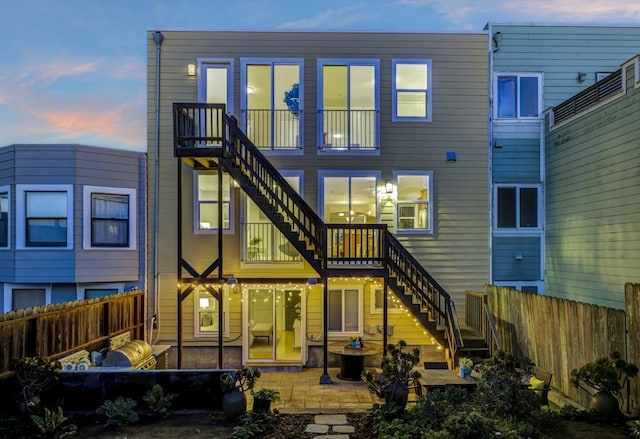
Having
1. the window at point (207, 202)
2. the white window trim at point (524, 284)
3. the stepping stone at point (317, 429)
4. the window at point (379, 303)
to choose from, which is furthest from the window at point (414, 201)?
the stepping stone at point (317, 429)

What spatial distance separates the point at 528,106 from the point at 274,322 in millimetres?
8999

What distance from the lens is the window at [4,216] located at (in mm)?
10422

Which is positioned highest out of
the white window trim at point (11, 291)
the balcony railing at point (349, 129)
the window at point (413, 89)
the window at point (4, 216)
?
the window at point (413, 89)

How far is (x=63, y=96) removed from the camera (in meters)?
18.0

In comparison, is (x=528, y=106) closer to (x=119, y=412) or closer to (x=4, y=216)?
(x=119, y=412)

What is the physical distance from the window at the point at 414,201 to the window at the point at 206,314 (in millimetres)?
4995

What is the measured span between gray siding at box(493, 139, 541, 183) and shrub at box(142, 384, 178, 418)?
9.50 m

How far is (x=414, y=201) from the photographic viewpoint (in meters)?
11.5

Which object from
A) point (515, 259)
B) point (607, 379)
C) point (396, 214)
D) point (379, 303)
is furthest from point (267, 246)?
point (607, 379)

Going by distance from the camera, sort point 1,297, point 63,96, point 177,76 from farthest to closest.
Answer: point 63,96 → point 177,76 → point 1,297

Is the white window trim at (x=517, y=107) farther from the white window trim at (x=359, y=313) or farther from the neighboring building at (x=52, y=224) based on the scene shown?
the neighboring building at (x=52, y=224)

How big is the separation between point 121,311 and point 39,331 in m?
2.61

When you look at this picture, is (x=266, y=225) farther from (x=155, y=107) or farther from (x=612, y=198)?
(x=612, y=198)

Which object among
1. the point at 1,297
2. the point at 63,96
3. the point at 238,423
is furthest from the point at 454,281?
the point at 63,96
